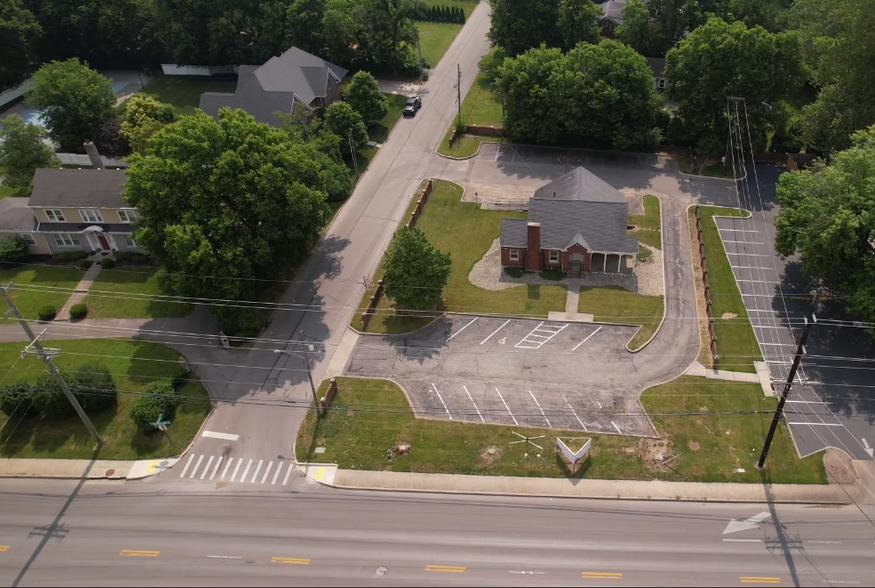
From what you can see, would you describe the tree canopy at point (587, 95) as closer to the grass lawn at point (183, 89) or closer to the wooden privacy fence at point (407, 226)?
the wooden privacy fence at point (407, 226)

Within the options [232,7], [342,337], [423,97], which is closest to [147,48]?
[232,7]

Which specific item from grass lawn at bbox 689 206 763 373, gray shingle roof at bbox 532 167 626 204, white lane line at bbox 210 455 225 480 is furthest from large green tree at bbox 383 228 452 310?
grass lawn at bbox 689 206 763 373

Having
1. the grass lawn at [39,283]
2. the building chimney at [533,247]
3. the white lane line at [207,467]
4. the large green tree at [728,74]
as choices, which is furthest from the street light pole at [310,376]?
the large green tree at [728,74]

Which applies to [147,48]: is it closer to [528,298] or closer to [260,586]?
[528,298]

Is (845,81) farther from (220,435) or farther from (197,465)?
(197,465)

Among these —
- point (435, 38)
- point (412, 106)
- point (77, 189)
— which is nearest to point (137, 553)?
point (77, 189)

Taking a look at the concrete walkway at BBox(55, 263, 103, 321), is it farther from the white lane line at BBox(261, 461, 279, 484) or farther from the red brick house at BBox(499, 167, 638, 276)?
the red brick house at BBox(499, 167, 638, 276)
